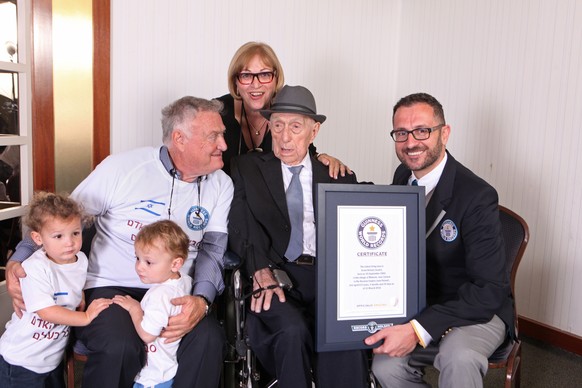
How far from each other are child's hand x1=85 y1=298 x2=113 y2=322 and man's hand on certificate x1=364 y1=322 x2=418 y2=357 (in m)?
1.02

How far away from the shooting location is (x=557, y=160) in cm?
358

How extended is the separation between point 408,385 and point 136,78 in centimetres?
248

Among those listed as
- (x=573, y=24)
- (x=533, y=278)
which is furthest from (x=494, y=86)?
(x=533, y=278)

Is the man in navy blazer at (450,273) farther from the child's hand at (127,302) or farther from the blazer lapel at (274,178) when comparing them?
the child's hand at (127,302)

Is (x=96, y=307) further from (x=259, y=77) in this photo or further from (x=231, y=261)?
(x=259, y=77)

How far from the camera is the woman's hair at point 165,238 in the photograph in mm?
2148

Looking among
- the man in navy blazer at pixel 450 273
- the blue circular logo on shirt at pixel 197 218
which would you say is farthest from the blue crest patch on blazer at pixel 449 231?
the blue circular logo on shirt at pixel 197 218

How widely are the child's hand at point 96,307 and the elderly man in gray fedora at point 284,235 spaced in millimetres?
572

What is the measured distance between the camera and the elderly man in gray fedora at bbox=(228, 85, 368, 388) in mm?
2217

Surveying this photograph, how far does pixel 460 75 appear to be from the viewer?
4.18 meters

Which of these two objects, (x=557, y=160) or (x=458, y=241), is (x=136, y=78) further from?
(x=557, y=160)

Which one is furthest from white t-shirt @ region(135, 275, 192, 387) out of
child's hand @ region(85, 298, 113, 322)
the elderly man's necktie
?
the elderly man's necktie

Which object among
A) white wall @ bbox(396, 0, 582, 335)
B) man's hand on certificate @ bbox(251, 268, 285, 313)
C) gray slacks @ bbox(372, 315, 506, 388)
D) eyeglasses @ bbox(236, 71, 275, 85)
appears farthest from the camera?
white wall @ bbox(396, 0, 582, 335)

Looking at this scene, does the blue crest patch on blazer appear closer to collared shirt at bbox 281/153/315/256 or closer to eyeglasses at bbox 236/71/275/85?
collared shirt at bbox 281/153/315/256
